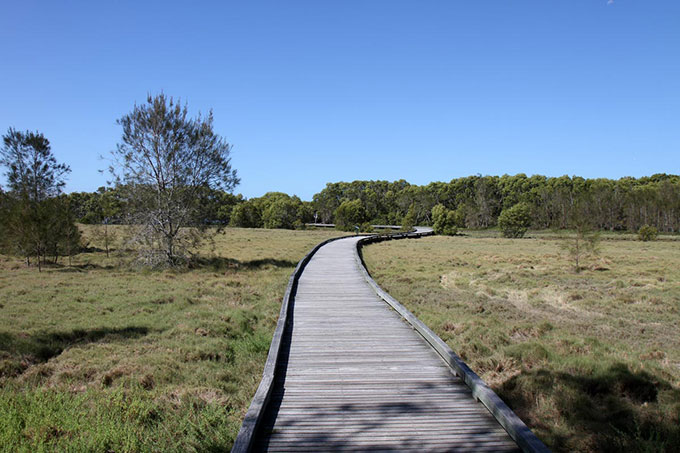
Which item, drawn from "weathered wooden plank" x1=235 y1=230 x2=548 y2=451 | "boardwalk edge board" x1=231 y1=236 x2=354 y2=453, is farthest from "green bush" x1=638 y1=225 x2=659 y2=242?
"boardwalk edge board" x1=231 y1=236 x2=354 y2=453

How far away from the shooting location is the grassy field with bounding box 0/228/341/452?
15.4ft

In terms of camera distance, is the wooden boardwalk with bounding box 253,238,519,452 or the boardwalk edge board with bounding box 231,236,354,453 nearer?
the boardwalk edge board with bounding box 231,236,354,453

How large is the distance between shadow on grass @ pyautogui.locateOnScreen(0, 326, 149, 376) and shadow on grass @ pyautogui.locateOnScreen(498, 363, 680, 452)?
7.64 metres

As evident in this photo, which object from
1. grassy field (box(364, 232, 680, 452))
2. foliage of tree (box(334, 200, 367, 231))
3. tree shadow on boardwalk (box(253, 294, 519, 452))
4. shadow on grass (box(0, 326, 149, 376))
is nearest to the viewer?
tree shadow on boardwalk (box(253, 294, 519, 452))

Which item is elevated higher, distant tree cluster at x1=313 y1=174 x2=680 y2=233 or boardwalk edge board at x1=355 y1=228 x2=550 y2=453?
distant tree cluster at x1=313 y1=174 x2=680 y2=233

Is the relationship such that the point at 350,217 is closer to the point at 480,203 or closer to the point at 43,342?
the point at 480,203

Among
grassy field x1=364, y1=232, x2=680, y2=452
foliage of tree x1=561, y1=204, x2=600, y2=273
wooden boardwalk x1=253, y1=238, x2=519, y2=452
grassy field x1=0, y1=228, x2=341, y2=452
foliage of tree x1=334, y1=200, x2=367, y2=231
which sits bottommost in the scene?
grassy field x1=364, y1=232, x2=680, y2=452

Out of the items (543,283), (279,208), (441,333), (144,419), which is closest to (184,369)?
(144,419)

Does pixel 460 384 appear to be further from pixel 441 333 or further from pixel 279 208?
pixel 279 208

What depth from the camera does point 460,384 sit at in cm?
552

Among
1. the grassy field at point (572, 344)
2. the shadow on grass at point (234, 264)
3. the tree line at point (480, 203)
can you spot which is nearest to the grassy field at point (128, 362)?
the grassy field at point (572, 344)

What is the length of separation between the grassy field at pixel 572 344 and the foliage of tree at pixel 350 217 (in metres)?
47.5

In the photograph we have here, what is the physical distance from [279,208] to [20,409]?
85.8m

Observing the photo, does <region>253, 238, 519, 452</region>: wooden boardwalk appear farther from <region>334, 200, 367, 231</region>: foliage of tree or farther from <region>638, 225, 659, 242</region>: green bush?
<region>638, 225, 659, 242</region>: green bush
